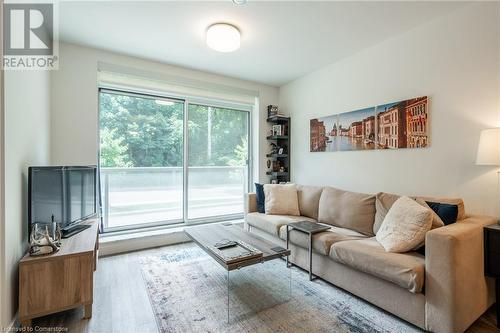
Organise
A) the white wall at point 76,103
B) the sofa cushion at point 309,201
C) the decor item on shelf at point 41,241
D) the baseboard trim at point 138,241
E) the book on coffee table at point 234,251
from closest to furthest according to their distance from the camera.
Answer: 1. the decor item on shelf at point 41,241
2. the book on coffee table at point 234,251
3. the white wall at point 76,103
4. the baseboard trim at point 138,241
5. the sofa cushion at point 309,201

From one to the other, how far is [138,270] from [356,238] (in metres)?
2.31

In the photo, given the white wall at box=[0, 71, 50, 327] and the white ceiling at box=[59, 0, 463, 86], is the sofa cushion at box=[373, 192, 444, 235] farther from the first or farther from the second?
the white wall at box=[0, 71, 50, 327]

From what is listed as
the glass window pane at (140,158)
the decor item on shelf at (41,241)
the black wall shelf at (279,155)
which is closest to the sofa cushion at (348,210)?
the black wall shelf at (279,155)

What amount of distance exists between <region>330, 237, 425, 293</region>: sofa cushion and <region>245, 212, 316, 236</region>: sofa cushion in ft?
2.59

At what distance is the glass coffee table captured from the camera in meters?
1.93

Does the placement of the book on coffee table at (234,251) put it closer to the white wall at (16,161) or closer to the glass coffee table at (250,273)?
the glass coffee table at (250,273)

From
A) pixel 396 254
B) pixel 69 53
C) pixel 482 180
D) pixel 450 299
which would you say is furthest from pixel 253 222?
pixel 69 53

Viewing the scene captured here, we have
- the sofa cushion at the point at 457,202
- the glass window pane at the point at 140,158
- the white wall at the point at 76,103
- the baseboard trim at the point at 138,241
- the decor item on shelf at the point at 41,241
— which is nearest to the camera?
the decor item on shelf at the point at 41,241

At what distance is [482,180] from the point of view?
210 cm

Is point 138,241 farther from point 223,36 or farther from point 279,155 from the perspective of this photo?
point 223,36

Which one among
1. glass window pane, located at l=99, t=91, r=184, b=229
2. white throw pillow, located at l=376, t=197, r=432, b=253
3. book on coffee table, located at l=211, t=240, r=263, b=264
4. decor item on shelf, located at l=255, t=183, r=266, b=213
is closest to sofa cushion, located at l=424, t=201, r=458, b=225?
white throw pillow, located at l=376, t=197, r=432, b=253

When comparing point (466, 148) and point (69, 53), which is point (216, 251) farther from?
point (69, 53)

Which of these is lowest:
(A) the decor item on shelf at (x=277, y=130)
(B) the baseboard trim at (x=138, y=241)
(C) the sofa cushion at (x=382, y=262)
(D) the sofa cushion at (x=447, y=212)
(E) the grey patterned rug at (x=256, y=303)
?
(E) the grey patterned rug at (x=256, y=303)

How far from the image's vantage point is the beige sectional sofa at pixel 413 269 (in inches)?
61.3
